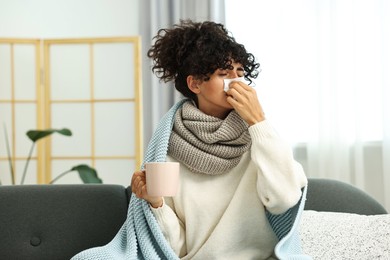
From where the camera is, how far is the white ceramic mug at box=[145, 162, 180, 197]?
4.95 feet

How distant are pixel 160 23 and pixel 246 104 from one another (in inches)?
109

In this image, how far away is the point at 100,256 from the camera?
1614 millimetres

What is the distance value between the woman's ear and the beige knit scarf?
67mm

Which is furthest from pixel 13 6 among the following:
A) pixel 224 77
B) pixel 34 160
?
pixel 224 77

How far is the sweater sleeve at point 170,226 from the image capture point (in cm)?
172

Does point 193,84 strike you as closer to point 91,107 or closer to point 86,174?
point 86,174

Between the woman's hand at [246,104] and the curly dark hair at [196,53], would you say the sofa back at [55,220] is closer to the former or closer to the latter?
the curly dark hair at [196,53]

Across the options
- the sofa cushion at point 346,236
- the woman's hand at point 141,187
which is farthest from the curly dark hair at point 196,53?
the sofa cushion at point 346,236

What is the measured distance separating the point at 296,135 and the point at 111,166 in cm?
125

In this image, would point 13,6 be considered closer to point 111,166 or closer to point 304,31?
point 111,166

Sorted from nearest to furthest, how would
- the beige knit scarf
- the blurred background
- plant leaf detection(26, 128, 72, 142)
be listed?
1. the beige knit scarf
2. plant leaf detection(26, 128, 72, 142)
3. the blurred background

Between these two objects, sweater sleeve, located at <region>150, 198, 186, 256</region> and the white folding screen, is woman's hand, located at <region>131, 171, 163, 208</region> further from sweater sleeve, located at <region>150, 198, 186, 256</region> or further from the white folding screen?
the white folding screen

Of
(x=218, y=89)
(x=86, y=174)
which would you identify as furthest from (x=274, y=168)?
(x=86, y=174)

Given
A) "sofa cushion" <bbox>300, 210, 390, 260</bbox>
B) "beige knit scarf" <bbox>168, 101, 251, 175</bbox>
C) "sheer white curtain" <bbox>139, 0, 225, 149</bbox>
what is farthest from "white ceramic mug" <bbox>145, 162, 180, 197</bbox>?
"sheer white curtain" <bbox>139, 0, 225, 149</bbox>
